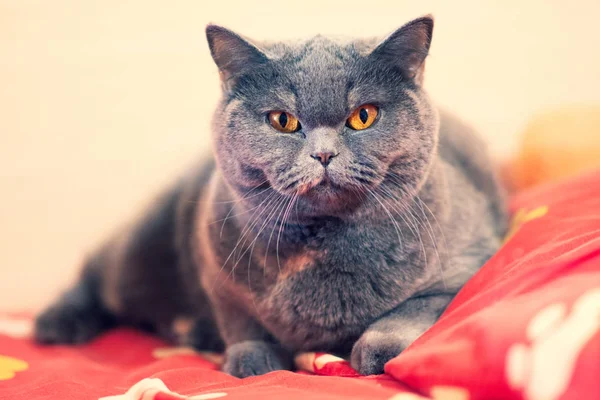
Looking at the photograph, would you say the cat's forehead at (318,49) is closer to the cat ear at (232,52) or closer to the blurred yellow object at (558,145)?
the cat ear at (232,52)

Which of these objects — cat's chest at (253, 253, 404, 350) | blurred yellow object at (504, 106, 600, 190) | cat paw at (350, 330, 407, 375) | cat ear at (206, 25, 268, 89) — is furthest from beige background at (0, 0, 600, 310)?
cat paw at (350, 330, 407, 375)

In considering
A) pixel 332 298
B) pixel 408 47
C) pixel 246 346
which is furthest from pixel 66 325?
pixel 408 47

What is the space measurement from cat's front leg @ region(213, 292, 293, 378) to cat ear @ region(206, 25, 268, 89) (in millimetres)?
444

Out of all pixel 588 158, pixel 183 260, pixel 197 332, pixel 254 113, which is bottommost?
pixel 197 332

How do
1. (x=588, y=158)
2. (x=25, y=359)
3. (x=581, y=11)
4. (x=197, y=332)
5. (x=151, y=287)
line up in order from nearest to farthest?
(x=25, y=359) → (x=197, y=332) → (x=151, y=287) → (x=588, y=158) → (x=581, y=11)

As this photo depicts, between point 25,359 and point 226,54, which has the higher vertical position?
point 226,54

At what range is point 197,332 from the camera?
53.3 inches

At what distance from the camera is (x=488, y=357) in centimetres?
69

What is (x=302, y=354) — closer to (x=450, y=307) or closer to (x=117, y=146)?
(x=450, y=307)

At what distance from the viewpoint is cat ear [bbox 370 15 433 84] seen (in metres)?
0.94

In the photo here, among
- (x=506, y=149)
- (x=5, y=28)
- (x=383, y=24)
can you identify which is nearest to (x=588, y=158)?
(x=506, y=149)

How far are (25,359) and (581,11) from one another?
1824 mm

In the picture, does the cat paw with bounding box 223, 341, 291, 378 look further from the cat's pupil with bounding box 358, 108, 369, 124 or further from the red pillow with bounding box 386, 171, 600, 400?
the cat's pupil with bounding box 358, 108, 369, 124

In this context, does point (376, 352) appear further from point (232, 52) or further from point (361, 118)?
point (232, 52)
